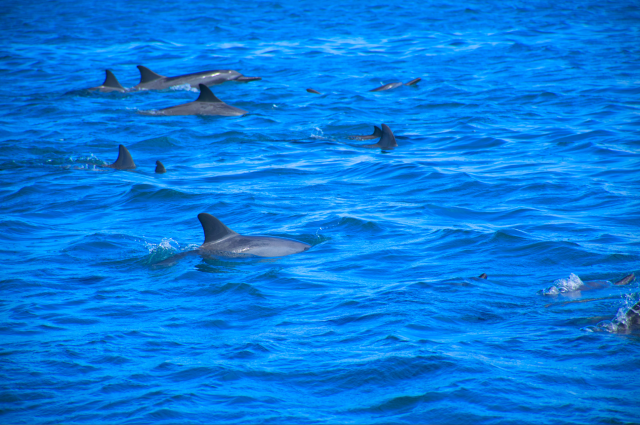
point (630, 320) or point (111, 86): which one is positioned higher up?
point (630, 320)

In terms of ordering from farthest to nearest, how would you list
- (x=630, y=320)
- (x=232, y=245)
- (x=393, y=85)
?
(x=393, y=85)
(x=232, y=245)
(x=630, y=320)

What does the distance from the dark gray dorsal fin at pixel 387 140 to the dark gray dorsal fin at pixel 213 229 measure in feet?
22.3

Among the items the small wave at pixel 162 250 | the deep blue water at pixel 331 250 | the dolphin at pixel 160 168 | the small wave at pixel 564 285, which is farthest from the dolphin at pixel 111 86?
the small wave at pixel 564 285

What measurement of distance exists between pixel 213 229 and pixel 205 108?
33.2 feet

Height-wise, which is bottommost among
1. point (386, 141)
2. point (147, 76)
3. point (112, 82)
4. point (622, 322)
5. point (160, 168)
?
point (160, 168)

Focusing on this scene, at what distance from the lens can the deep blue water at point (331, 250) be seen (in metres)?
5.88

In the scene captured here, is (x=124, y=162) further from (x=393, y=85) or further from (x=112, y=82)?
(x=393, y=85)

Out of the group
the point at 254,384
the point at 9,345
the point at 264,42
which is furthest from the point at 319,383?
the point at 264,42

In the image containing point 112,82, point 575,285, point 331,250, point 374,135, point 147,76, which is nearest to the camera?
point 575,285

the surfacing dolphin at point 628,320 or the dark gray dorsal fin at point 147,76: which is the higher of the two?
the surfacing dolphin at point 628,320

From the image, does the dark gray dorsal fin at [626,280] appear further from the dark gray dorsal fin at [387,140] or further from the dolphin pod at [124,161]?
the dolphin pod at [124,161]

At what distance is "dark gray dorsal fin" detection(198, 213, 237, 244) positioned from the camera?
9148mm

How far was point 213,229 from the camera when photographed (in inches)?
365

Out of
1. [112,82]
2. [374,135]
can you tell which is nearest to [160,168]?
[374,135]
